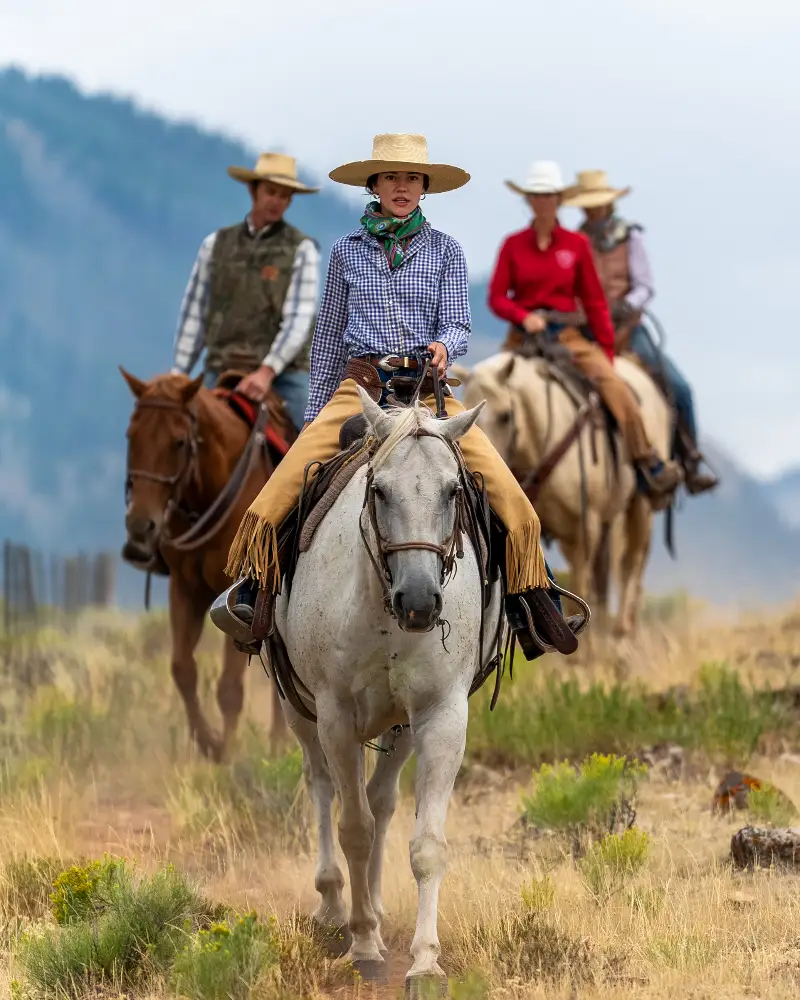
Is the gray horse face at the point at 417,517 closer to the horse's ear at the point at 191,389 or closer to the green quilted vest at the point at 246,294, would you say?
the horse's ear at the point at 191,389

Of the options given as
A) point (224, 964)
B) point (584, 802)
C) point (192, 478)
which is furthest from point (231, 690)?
point (224, 964)

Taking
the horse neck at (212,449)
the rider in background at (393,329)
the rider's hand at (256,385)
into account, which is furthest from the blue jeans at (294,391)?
the rider in background at (393,329)

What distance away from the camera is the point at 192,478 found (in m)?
10.7

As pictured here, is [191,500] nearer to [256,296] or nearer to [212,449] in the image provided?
[212,449]

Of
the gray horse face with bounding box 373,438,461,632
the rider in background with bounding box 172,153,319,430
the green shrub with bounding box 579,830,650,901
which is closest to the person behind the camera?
the gray horse face with bounding box 373,438,461,632

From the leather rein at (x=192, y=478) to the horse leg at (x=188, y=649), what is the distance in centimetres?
35

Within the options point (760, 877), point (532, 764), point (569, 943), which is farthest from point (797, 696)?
point (569, 943)

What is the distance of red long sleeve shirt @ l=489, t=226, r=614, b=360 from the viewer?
1391cm

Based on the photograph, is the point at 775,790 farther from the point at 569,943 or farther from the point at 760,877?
the point at 569,943

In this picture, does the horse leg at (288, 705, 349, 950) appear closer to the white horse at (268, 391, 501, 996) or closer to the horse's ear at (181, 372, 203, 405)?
the white horse at (268, 391, 501, 996)

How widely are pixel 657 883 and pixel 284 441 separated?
15.2ft

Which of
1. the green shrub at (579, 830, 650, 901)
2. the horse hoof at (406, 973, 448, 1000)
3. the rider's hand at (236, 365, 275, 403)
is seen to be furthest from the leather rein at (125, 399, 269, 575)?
the horse hoof at (406, 973, 448, 1000)

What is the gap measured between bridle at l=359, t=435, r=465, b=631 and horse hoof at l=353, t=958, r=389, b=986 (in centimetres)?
142

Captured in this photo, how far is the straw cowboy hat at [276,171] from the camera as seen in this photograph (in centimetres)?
1212
